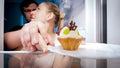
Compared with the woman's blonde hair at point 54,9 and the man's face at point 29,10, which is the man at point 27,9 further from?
the woman's blonde hair at point 54,9

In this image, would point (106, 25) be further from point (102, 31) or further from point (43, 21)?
point (43, 21)

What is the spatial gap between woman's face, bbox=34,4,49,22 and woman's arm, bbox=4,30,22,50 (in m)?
0.21

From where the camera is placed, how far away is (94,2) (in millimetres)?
1403

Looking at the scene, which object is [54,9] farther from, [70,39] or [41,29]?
[70,39]

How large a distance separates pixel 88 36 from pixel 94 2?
0.30 metres

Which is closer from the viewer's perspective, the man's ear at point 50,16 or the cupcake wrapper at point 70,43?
the cupcake wrapper at point 70,43

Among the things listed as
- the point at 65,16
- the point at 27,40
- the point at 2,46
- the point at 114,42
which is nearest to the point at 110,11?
the point at 114,42

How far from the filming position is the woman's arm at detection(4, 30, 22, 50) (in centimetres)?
133

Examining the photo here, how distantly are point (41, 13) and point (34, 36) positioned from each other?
7.9 inches

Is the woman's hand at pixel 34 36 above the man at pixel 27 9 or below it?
below

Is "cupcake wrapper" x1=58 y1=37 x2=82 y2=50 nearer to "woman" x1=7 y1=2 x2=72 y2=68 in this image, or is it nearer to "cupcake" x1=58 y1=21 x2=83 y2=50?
"cupcake" x1=58 y1=21 x2=83 y2=50

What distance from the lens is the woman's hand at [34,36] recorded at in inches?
52.8

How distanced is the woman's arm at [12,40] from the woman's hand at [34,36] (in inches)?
1.3

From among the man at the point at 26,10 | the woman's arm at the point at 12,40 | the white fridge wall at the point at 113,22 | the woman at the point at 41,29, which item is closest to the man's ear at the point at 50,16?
the woman at the point at 41,29
